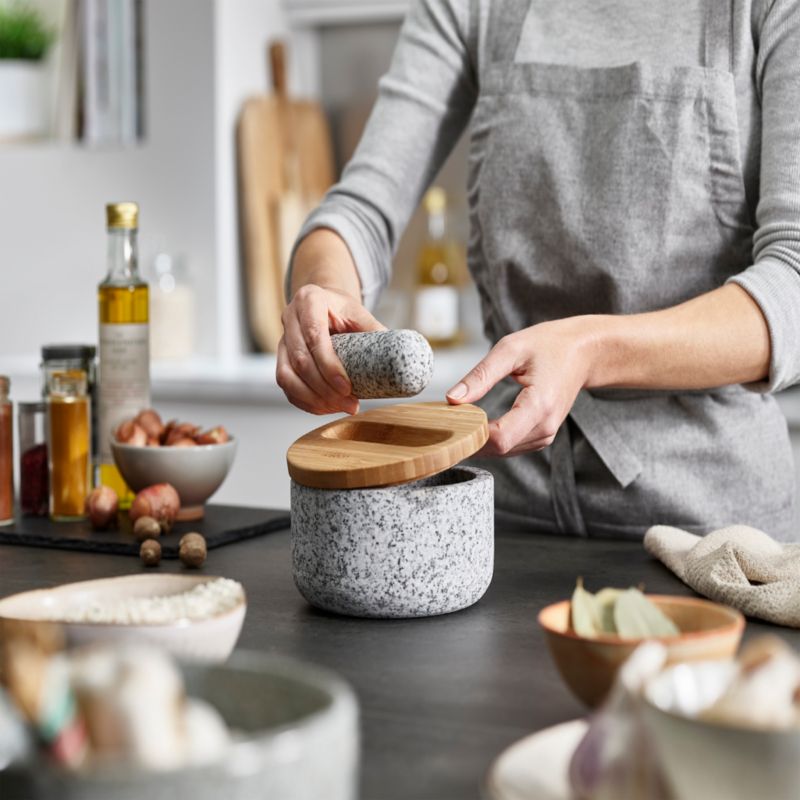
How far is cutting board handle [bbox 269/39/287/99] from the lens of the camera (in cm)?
303

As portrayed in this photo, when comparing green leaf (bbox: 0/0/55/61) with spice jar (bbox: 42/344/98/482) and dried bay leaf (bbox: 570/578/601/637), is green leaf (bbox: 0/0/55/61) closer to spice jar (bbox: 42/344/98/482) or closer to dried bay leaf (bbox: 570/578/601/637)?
spice jar (bbox: 42/344/98/482)

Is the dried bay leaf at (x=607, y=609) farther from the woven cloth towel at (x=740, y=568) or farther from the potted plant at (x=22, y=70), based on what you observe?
the potted plant at (x=22, y=70)

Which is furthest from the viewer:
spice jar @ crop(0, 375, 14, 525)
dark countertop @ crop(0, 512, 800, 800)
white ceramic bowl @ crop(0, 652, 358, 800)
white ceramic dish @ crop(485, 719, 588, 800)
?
spice jar @ crop(0, 375, 14, 525)

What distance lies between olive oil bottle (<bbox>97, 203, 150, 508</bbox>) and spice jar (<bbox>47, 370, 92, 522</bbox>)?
61 millimetres

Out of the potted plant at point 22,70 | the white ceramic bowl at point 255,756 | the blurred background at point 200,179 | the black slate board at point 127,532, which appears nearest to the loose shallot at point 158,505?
the black slate board at point 127,532

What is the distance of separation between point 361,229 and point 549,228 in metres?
0.24

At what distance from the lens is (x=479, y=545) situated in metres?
1.05

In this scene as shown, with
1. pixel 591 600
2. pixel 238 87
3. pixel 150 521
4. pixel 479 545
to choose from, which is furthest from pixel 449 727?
pixel 238 87

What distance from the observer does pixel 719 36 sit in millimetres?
1477

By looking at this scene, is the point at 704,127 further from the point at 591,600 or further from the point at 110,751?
the point at 110,751

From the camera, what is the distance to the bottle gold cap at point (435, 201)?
3.06 m

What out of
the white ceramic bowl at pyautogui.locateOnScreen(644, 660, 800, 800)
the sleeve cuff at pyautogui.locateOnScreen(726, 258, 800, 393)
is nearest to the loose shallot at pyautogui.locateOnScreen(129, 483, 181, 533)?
the sleeve cuff at pyautogui.locateOnScreen(726, 258, 800, 393)

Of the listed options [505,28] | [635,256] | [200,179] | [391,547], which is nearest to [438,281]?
[200,179]

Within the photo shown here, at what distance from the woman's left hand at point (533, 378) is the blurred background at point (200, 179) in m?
1.47
